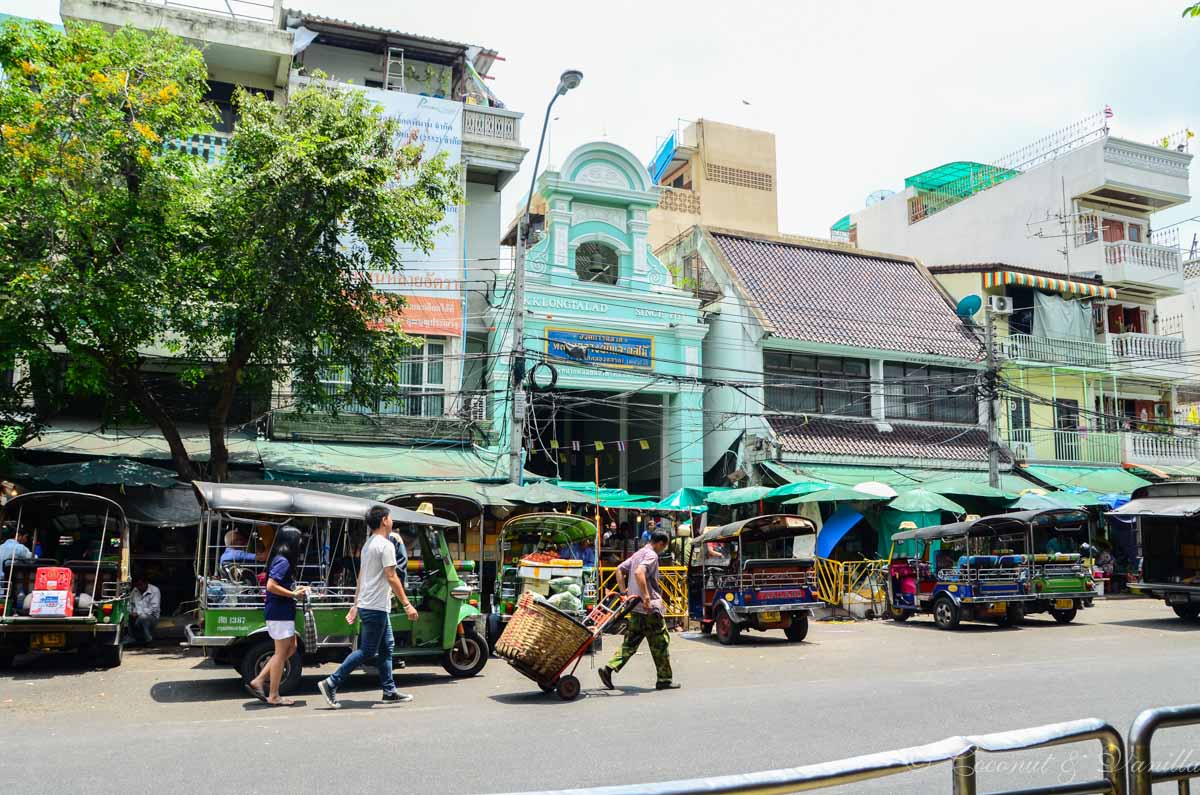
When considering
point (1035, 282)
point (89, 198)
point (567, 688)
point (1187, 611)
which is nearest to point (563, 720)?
point (567, 688)

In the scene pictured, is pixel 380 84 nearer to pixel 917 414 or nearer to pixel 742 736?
pixel 917 414

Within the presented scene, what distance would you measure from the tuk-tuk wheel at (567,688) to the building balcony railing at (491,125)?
16.2 meters

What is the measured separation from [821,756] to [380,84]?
21179mm

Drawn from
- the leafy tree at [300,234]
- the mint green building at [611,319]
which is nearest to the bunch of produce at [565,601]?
the leafy tree at [300,234]

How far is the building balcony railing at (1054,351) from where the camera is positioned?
29.0 m

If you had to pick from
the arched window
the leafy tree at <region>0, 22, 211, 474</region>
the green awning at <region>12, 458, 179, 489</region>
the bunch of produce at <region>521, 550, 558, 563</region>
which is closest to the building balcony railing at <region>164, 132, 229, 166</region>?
the leafy tree at <region>0, 22, 211, 474</region>

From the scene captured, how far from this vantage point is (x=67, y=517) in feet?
52.5

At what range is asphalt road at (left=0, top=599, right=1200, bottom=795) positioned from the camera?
21.0ft

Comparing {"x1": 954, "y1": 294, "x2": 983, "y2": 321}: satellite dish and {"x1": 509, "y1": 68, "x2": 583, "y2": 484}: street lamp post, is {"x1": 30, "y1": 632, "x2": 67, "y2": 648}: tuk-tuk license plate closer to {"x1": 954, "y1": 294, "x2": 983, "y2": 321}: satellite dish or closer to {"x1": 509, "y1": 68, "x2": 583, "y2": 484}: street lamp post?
{"x1": 509, "y1": 68, "x2": 583, "y2": 484}: street lamp post

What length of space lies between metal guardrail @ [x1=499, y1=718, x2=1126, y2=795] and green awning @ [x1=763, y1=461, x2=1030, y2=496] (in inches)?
785

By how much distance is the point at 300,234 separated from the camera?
15320 mm

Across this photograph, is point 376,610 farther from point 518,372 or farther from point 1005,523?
point 1005,523

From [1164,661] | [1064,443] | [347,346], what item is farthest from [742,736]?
[1064,443]

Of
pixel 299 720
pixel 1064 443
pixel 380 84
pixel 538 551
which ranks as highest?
pixel 380 84
